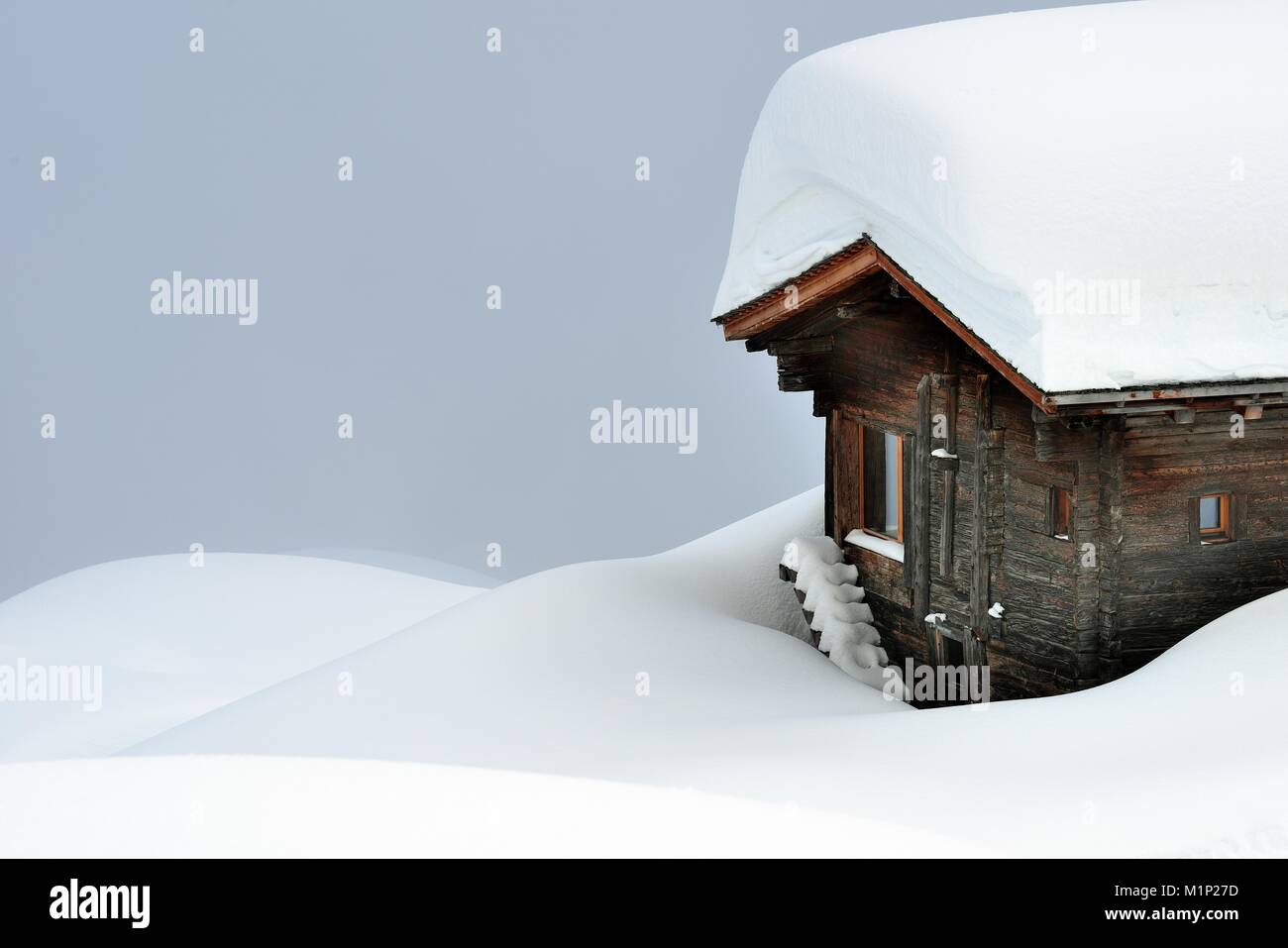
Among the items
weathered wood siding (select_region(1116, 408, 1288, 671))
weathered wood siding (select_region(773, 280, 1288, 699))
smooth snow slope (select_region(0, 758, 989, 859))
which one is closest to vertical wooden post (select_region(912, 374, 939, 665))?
weathered wood siding (select_region(773, 280, 1288, 699))

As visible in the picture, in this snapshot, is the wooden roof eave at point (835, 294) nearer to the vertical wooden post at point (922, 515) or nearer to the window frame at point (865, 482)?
the vertical wooden post at point (922, 515)

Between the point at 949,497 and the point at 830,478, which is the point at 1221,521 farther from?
the point at 830,478

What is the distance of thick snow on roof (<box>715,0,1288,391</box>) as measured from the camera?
8711 mm

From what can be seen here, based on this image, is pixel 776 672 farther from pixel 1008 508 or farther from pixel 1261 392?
pixel 1261 392

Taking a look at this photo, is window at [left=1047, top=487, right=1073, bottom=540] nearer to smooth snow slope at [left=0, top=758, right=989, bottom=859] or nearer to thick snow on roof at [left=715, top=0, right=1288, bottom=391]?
thick snow on roof at [left=715, top=0, right=1288, bottom=391]

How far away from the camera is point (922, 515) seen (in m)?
11.5

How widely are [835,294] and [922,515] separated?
1890 mm

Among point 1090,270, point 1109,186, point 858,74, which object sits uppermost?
point 858,74

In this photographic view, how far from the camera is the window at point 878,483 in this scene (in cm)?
1298

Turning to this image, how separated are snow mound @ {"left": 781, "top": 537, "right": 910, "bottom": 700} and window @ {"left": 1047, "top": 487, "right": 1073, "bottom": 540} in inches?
89.3

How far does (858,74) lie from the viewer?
10.3 metres

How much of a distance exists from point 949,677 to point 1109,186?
416cm

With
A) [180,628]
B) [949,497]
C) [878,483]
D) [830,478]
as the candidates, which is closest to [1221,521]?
[949,497]
